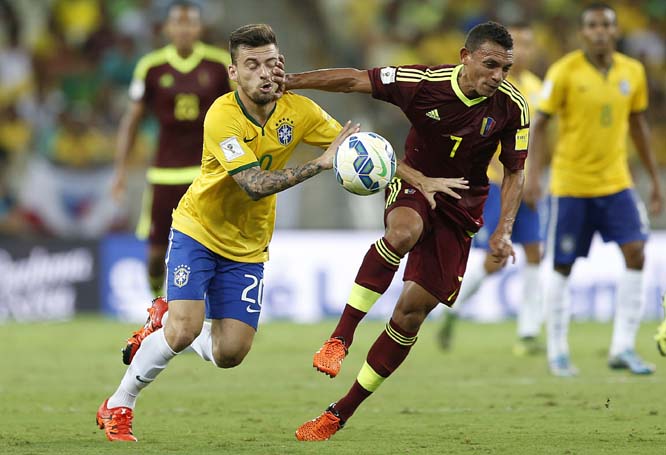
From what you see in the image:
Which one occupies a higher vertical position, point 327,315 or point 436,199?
point 436,199

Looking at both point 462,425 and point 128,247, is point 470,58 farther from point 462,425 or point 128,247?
point 128,247

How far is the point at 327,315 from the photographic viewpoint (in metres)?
14.4

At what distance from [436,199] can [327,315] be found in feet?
25.7

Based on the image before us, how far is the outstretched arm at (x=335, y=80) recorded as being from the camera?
6.50 m

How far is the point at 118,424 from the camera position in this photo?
638 cm

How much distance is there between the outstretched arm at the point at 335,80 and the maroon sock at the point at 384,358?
1315mm

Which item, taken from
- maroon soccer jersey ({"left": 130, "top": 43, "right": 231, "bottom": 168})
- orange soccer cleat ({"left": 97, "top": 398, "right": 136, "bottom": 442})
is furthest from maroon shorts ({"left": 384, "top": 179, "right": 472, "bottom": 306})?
maroon soccer jersey ({"left": 130, "top": 43, "right": 231, "bottom": 168})

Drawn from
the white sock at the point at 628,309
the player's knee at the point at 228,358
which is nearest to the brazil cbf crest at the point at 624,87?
the white sock at the point at 628,309

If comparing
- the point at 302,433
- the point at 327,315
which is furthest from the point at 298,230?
the point at 302,433

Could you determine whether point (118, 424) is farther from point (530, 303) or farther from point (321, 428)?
point (530, 303)

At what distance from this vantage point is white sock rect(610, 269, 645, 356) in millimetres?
9539

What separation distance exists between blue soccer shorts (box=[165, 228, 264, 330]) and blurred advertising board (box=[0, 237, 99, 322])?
8215 millimetres

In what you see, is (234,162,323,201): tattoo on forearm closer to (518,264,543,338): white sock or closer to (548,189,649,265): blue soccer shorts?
(548,189,649,265): blue soccer shorts

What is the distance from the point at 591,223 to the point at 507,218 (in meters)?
3.07
